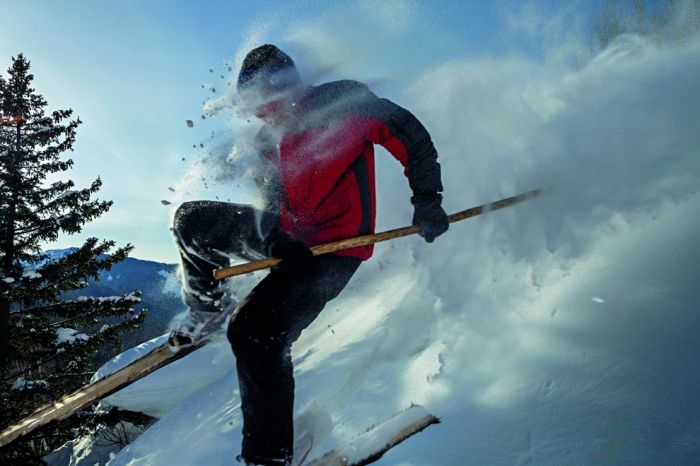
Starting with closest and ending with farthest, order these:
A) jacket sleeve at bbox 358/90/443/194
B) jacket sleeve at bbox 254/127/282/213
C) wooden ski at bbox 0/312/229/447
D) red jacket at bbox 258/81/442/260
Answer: red jacket at bbox 258/81/442/260
jacket sleeve at bbox 358/90/443/194
jacket sleeve at bbox 254/127/282/213
wooden ski at bbox 0/312/229/447

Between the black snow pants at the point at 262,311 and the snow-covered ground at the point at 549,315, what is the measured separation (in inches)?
18.1

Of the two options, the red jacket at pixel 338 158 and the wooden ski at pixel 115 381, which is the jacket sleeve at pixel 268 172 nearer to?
the red jacket at pixel 338 158

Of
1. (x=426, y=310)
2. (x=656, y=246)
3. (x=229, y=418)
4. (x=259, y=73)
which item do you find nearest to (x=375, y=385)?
(x=426, y=310)

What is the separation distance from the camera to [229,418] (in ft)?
12.1

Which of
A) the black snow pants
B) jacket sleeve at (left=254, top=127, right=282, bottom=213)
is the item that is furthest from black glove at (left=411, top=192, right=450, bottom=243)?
jacket sleeve at (left=254, top=127, right=282, bottom=213)

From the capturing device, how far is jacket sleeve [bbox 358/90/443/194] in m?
2.97

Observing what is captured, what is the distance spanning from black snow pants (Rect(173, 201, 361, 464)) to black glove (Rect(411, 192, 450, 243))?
0.56 metres

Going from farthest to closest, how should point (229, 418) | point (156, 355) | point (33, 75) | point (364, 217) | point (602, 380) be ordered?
point (33, 75) < point (229, 418) < point (156, 355) < point (364, 217) < point (602, 380)

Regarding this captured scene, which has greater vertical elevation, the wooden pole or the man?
the man

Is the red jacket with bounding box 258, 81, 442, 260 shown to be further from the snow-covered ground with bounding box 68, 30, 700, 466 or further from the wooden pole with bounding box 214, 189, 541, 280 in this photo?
the snow-covered ground with bounding box 68, 30, 700, 466

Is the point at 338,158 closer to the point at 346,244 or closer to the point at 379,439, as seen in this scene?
the point at 346,244

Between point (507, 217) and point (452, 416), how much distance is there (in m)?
2.08

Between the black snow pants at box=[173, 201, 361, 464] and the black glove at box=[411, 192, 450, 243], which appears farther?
the black glove at box=[411, 192, 450, 243]

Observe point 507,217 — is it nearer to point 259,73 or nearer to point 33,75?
point 259,73
